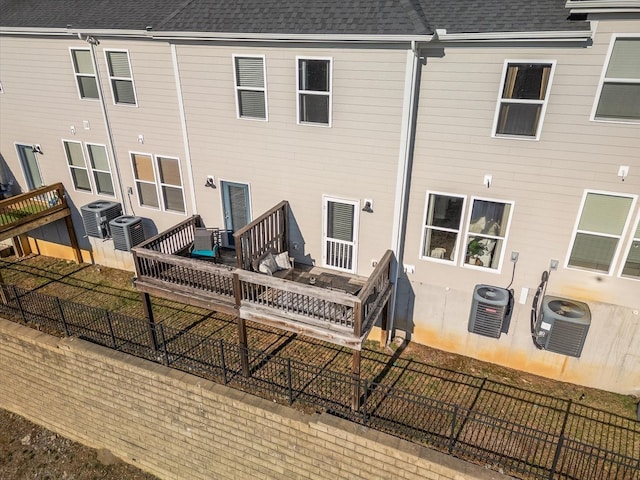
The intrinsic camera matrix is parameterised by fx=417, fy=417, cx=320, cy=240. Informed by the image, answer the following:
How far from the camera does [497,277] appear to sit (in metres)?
9.48

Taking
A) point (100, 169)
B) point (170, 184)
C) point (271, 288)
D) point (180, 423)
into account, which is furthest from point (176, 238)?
point (180, 423)

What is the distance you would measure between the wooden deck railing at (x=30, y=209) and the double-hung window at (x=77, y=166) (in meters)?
0.66

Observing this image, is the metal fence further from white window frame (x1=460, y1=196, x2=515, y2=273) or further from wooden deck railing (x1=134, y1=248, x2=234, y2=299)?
white window frame (x1=460, y1=196, x2=515, y2=273)

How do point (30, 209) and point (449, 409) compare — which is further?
point (30, 209)

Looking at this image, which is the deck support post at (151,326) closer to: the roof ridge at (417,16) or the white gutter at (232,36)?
the white gutter at (232,36)

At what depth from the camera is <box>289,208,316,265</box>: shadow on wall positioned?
10.9 m

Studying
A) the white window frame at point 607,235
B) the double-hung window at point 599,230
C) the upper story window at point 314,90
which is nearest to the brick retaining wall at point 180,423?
the white window frame at point 607,235

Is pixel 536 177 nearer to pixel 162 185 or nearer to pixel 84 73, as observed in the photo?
pixel 162 185

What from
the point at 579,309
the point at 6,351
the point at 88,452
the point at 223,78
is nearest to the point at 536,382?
the point at 579,309

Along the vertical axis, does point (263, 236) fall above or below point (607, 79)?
below

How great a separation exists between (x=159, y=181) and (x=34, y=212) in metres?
4.85

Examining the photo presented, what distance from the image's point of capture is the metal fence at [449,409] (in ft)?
24.5

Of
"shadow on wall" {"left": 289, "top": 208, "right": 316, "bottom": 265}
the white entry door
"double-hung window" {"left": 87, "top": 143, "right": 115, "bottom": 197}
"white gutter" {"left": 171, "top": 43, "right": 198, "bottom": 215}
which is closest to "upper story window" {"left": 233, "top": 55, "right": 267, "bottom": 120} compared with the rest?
"white gutter" {"left": 171, "top": 43, "right": 198, "bottom": 215}

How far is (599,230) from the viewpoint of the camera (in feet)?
27.3
